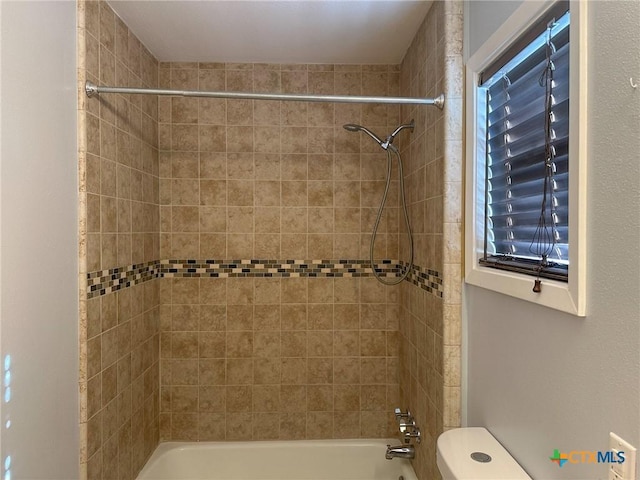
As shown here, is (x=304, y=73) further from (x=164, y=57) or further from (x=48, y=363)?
(x=48, y=363)

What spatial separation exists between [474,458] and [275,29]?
6.47 feet

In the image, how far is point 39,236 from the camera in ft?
4.44

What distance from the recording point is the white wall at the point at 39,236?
1.21 m

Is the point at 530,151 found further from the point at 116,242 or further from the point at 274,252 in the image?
the point at 116,242

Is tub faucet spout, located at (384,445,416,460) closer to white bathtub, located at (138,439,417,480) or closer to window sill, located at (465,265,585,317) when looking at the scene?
white bathtub, located at (138,439,417,480)

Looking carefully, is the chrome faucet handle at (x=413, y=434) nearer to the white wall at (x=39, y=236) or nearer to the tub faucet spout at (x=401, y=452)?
the tub faucet spout at (x=401, y=452)

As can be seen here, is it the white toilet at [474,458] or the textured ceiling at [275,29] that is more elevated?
the textured ceiling at [275,29]

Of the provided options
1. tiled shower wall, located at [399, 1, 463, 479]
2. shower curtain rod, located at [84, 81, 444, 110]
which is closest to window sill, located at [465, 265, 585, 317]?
tiled shower wall, located at [399, 1, 463, 479]

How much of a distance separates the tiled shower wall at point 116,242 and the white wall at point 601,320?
1559mm

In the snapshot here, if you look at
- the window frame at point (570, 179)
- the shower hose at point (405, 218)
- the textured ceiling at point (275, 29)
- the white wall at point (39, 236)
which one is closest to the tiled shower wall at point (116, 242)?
the white wall at point (39, 236)

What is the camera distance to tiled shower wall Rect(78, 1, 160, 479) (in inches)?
63.9

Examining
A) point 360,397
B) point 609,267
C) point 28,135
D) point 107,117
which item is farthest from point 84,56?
point 360,397

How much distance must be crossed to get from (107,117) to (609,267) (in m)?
1.86

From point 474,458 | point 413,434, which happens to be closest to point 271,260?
point 413,434
